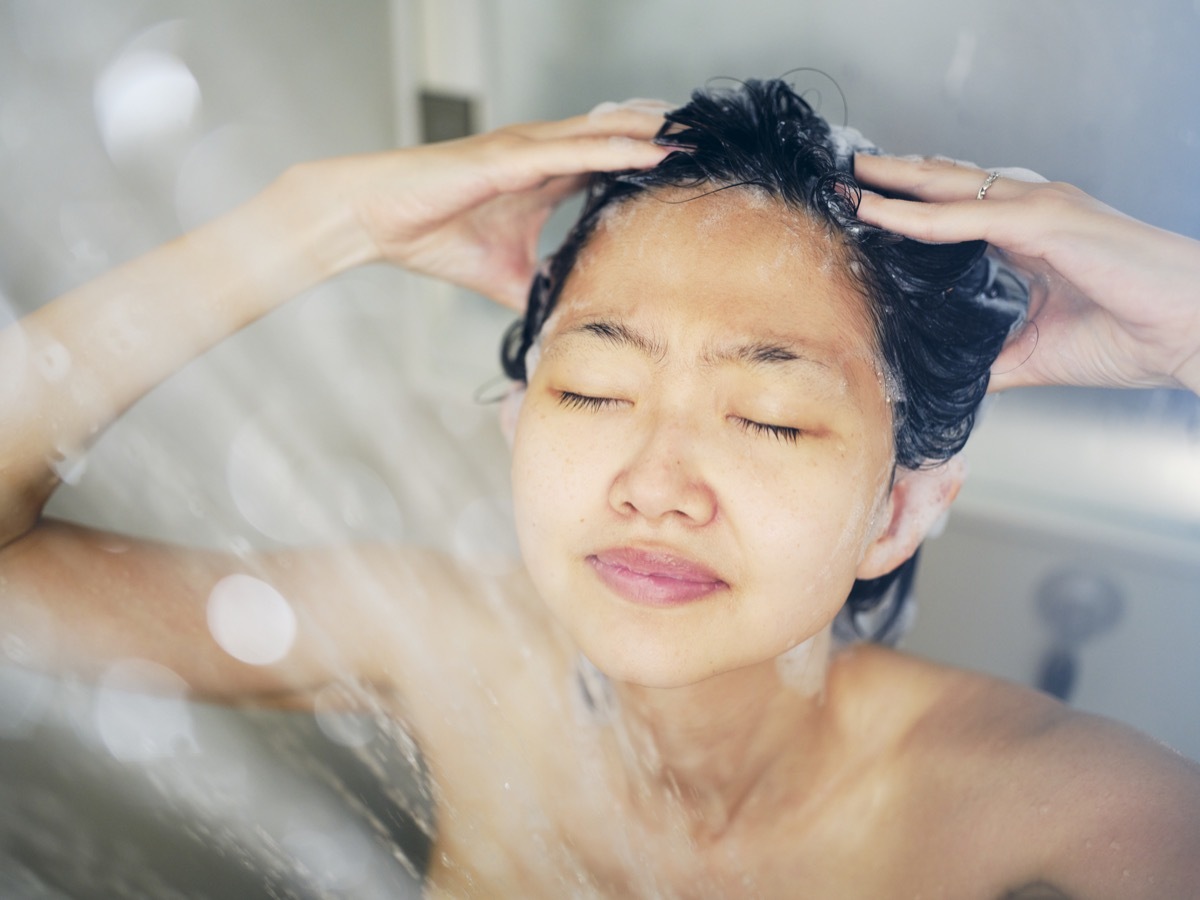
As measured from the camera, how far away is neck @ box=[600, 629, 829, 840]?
1.08 meters

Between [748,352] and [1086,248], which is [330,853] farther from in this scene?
[1086,248]

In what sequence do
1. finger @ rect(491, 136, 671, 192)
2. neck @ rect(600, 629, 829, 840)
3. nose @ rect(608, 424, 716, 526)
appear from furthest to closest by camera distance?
neck @ rect(600, 629, 829, 840) → finger @ rect(491, 136, 671, 192) → nose @ rect(608, 424, 716, 526)

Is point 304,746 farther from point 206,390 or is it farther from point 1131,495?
point 1131,495

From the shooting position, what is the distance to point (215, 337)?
1.12 meters

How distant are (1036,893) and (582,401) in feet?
2.24

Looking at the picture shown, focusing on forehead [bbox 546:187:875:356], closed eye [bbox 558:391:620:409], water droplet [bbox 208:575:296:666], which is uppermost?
forehead [bbox 546:187:875:356]

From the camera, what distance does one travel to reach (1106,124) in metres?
1.22

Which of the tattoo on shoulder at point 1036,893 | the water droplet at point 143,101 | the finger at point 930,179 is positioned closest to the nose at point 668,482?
the finger at point 930,179

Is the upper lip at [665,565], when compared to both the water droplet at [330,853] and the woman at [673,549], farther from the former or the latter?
the water droplet at [330,853]

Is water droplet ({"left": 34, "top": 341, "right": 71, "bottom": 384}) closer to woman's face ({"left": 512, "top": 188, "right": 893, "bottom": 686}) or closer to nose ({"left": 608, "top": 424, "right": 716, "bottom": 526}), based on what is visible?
woman's face ({"left": 512, "top": 188, "right": 893, "bottom": 686})

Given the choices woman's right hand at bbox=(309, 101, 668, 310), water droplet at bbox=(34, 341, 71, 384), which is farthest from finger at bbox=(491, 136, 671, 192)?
water droplet at bbox=(34, 341, 71, 384)

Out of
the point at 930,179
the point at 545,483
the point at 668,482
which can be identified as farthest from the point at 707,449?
the point at 930,179

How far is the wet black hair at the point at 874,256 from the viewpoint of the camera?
0.92m

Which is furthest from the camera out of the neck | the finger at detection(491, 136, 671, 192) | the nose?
the neck
